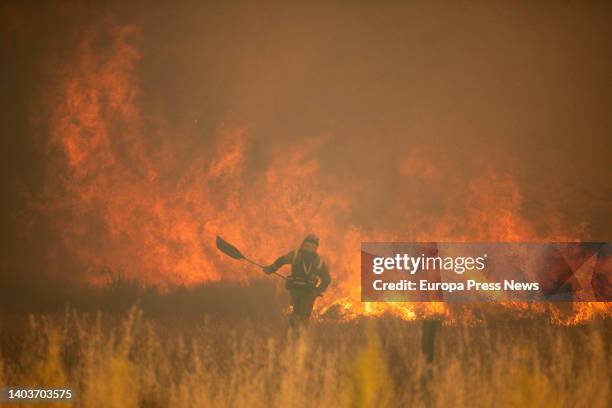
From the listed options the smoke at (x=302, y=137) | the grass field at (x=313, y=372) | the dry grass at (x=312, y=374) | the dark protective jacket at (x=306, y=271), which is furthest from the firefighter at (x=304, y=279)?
the smoke at (x=302, y=137)

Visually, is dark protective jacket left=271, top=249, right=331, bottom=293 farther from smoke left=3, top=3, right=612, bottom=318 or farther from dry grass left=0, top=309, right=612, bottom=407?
smoke left=3, top=3, right=612, bottom=318

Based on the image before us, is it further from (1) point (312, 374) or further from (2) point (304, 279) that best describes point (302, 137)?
(1) point (312, 374)

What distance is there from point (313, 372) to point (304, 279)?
250cm

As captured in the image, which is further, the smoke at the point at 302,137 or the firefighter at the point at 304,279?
the smoke at the point at 302,137

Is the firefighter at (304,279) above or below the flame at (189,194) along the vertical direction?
below

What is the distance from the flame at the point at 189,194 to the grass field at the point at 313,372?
11.6 ft

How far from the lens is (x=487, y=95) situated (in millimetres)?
10547

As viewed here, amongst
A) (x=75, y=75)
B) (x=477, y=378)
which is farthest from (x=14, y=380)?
(x=75, y=75)

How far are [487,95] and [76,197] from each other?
8183mm

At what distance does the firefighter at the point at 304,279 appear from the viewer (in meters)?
7.69

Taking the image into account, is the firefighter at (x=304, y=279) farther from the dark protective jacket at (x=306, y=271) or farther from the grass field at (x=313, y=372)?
the grass field at (x=313, y=372)

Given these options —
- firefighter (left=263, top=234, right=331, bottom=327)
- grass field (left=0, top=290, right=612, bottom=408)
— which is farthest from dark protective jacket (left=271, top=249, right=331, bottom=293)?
grass field (left=0, top=290, right=612, bottom=408)

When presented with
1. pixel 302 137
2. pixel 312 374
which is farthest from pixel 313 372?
pixel 302 137

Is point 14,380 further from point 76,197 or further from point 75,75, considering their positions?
point 75,75
